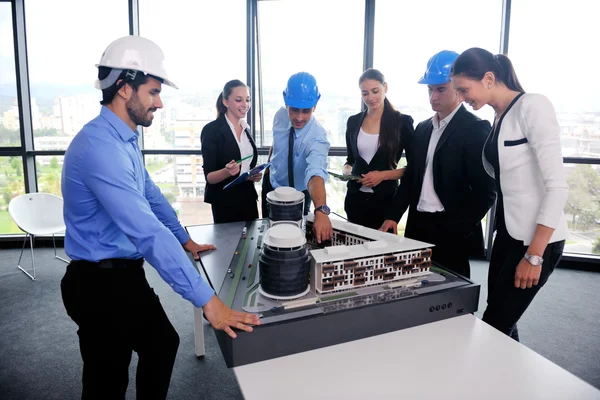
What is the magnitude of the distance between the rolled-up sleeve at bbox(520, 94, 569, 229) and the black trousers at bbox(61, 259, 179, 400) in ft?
5.24

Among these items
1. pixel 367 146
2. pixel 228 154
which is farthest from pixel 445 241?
pixel 228 154

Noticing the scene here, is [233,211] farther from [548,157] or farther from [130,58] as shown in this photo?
[548,157]

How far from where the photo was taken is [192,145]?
5.05 m

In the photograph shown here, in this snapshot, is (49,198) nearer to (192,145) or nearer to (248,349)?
(192,145)

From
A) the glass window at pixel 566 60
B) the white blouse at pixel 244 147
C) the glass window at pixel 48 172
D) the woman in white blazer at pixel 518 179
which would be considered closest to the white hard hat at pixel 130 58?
the woman in white blazer at pixel 518 179

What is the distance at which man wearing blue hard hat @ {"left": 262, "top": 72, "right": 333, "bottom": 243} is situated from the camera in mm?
2385

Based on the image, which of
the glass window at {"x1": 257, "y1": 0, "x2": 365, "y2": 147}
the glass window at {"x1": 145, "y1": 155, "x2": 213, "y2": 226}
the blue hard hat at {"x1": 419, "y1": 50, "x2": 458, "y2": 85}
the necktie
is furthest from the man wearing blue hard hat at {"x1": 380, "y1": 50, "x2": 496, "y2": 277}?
the glass window at {"x1": 145, "y1": 155, "x2": 213, "y2": 226}

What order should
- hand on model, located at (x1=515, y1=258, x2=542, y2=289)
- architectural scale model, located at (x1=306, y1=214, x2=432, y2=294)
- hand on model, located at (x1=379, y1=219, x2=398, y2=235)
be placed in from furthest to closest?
hand on model, located at (x1=379, y1=219, x2=398, y2=235) < hand on model, located at (x1=515, y1=258, x2=542, y2=289) < architectural scale model, located at (x1=306, y1=214, x2=432, y2=294)

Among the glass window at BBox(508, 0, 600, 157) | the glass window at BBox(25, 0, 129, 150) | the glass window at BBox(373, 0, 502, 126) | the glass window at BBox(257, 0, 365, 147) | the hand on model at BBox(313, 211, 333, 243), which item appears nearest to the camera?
the hand on model at BBox(313, 211, 333, 243)

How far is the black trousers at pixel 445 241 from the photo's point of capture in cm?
218

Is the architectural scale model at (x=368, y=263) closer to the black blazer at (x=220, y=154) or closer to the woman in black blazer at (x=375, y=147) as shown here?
the woman in black blazer at (x=375, y=147)

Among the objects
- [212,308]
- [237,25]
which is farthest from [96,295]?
[237,25]

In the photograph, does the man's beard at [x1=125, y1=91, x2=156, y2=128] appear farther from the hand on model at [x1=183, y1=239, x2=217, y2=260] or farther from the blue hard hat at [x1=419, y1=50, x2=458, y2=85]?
the blue hard hat at [x1=419, y1=50, x2=458, y2=85]

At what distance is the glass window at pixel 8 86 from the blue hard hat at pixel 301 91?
A: 13.2ft
